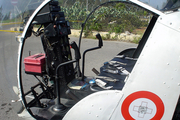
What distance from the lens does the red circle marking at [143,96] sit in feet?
5.09

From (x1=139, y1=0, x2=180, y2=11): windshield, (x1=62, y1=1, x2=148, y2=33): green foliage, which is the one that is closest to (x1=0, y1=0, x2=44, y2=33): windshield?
(x1=139, y1=0, x2=180, y2=11): windshield

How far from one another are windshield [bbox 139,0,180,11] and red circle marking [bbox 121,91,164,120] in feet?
2.88

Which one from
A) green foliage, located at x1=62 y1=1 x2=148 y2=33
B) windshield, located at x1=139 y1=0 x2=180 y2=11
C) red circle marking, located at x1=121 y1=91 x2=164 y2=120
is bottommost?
Answer: red circle marking, located at x1=121 y1=91 x2=164 y2=120

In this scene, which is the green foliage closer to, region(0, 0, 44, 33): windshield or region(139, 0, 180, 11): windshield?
→ region(0, 0, 44, 33): windshield

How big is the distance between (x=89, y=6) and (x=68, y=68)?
8.67 metres

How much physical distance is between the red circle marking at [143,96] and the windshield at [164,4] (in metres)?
0.88

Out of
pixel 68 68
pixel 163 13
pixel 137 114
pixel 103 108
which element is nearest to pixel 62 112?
pixel 68 68

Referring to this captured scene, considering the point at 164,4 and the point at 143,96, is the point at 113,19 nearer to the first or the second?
the point at 164,4

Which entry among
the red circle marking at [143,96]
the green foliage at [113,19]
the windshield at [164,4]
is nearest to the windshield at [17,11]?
the windshield at [164,4]

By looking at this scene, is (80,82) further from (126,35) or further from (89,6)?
(89,6)

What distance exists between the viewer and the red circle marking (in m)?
1.55

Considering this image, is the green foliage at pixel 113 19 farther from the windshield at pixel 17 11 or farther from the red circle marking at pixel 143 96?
the red circle marking at pixel 143 96

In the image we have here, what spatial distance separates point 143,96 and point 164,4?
40.6 inches

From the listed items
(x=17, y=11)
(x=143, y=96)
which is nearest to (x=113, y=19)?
(x=17, y=11)
